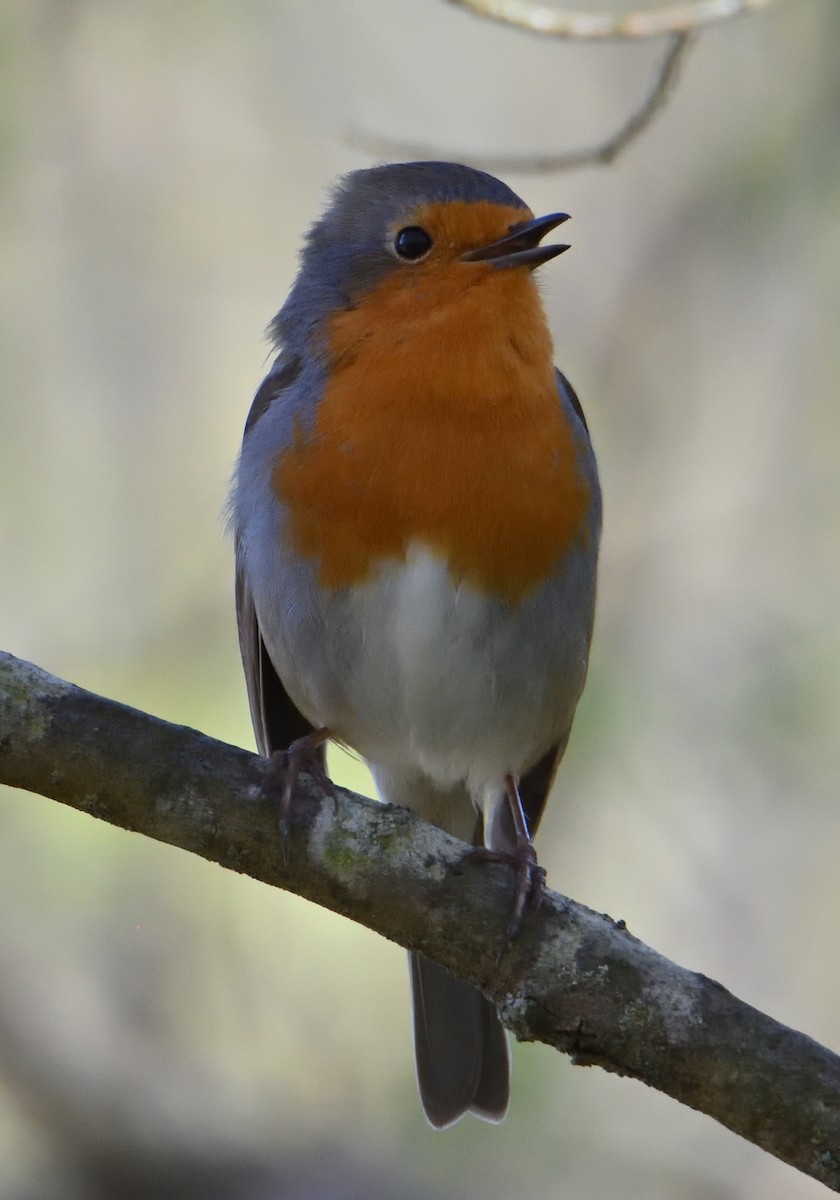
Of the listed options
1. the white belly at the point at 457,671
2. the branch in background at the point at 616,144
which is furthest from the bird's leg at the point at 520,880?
the branch in background at the point at 616,144

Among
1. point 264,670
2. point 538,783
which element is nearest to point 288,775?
point 264,670

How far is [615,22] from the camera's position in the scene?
494 cm

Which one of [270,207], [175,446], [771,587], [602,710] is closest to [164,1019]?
[602,710]

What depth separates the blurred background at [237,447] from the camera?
5379 millimetres

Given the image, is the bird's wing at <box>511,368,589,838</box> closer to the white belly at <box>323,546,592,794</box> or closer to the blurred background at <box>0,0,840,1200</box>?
the white belly at <box>323,546,592,794</box>

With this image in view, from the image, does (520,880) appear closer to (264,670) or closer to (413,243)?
(264,670)

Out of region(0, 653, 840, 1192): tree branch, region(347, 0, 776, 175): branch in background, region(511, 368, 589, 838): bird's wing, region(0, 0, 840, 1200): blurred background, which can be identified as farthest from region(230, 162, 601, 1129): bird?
region(0, 0, 840, 1200): blurred background

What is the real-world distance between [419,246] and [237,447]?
2638 millimetres

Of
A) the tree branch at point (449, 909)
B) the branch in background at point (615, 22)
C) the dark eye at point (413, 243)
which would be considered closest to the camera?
the tree branch at point (449, 909)

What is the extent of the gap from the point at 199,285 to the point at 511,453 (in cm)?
347

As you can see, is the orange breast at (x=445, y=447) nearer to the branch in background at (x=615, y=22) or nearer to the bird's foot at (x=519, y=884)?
the bird's foot at (x=519, y=884)

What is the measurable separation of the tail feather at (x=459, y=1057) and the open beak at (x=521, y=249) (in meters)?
1.87

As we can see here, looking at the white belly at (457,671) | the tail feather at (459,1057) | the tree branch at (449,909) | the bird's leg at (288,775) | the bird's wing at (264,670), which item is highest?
the bird's wing at (264,670)

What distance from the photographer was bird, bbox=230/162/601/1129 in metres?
3.77
